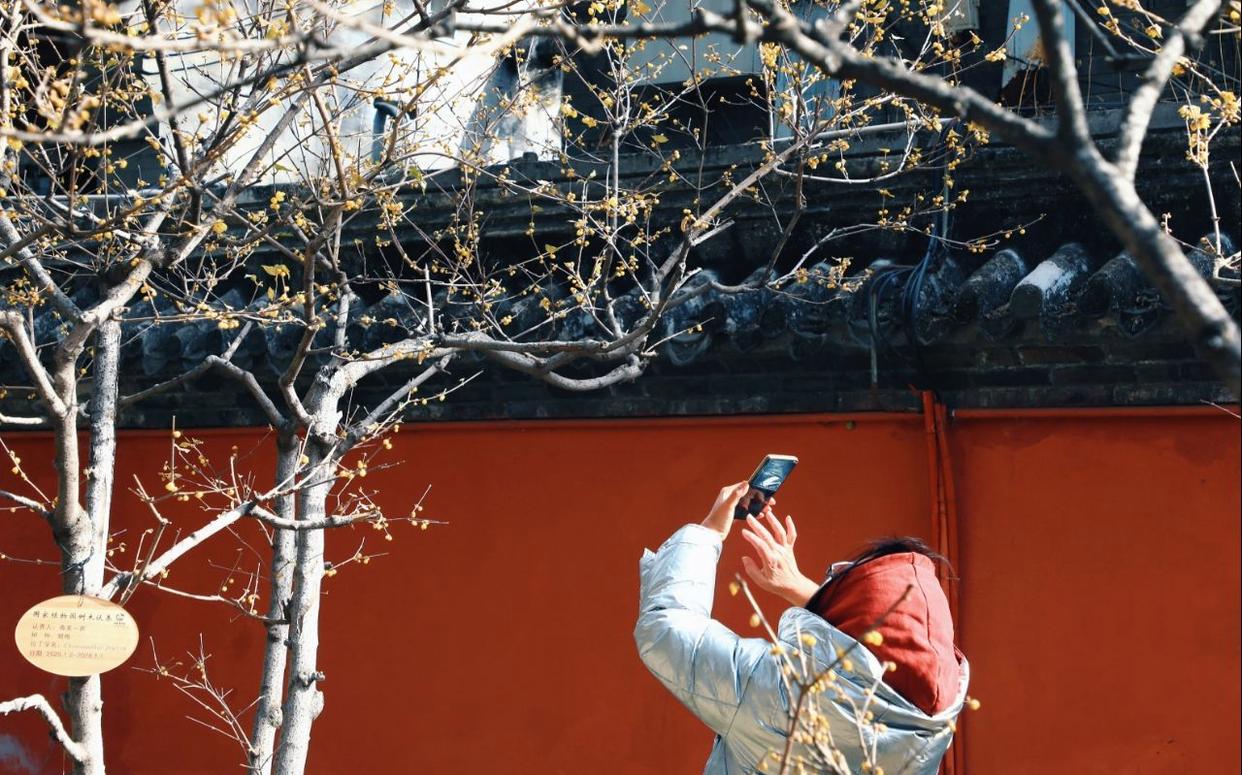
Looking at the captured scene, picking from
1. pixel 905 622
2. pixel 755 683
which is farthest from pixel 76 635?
pixel 905 622

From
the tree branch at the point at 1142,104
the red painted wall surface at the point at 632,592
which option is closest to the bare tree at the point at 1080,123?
the tree branch at the point at 1142,104

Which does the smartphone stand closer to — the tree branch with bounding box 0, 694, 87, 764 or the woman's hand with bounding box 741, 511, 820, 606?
the woman's hand with bounding box 741, 511, 820, 606

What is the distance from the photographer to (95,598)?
399 cm

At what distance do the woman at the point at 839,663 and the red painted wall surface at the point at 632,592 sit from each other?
237cm

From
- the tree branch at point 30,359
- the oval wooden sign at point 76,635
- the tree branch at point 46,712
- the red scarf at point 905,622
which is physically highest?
the tree branch at point 30,359

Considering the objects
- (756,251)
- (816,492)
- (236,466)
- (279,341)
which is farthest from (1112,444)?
(236,466)

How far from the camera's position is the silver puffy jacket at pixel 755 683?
3.06 metres

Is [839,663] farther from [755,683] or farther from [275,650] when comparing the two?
[275,650]

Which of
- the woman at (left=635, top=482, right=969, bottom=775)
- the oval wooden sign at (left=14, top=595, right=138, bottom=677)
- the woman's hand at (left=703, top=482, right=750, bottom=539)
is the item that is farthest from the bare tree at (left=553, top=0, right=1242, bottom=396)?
the oval wooden sign at (left=14, top=595, right=138, bottom=677)

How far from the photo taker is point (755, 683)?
310 cm

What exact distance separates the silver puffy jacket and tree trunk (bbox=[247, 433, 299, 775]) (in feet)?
5.91

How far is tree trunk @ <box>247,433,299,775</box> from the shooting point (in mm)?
4684

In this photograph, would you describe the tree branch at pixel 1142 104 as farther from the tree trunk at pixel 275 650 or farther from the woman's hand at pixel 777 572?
the tree trunk at pixel 275 650

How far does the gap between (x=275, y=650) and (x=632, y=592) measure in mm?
1987
